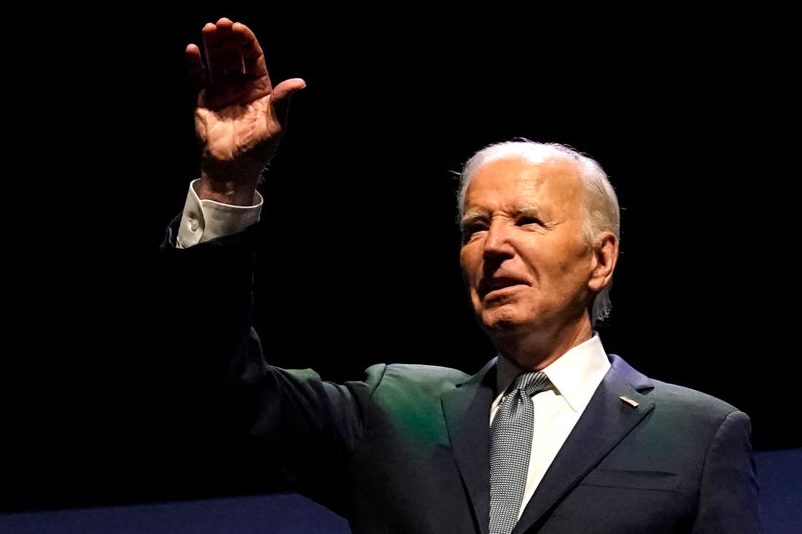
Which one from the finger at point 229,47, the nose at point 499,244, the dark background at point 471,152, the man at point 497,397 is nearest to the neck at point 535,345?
the man at point 497,397

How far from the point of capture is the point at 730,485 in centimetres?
144

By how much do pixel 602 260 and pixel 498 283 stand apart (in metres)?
0.22

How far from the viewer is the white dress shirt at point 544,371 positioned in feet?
4.52

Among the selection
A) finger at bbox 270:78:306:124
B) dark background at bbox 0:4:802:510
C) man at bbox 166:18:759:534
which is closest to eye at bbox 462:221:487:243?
man at bbox 166:18:759:534

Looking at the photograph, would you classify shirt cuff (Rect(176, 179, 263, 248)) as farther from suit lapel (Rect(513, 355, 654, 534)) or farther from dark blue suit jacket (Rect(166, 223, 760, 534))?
suit lapel (Rect(513, 355, 654, 534))

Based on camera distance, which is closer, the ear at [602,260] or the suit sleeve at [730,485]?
the suit sleeve at [730,485]

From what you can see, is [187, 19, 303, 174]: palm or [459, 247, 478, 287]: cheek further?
[459, 247, 478, 287]: cheek

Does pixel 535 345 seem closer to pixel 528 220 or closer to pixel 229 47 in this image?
pixel 528 220

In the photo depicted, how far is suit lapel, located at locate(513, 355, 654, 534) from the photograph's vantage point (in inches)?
55.7

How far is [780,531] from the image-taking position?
6.64 feet

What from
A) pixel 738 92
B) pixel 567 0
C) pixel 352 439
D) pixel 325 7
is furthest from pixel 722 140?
pixel 352 439

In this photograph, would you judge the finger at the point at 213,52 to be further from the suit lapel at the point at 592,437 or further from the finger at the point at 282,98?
the suit lapel at the point at 592,437

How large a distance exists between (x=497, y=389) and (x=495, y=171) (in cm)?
35

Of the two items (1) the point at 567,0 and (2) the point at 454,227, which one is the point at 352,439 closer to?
(2) the point at 454,227
